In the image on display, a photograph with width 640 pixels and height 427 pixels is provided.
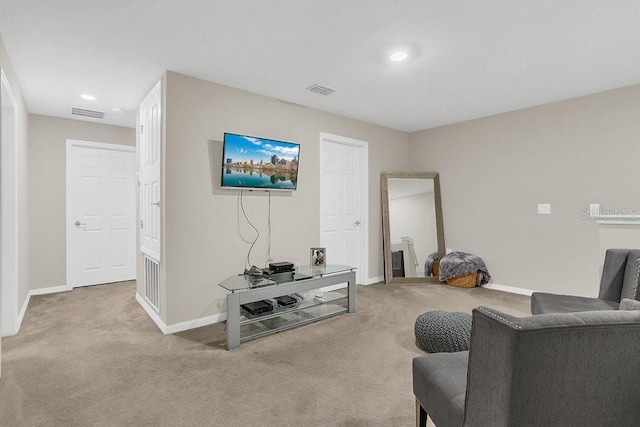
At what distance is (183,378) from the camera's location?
228cm

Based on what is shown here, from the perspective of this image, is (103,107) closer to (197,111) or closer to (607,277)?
(197,111)

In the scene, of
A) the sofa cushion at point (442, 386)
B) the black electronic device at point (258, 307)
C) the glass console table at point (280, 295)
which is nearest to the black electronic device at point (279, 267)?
the glass console table at point (280, 295)

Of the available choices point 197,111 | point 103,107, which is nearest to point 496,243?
point 197,111

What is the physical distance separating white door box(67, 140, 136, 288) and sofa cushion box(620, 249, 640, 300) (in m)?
6.06

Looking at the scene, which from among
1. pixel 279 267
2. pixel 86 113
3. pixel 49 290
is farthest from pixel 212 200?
pixel 49 290

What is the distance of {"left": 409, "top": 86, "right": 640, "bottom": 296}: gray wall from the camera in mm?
3719

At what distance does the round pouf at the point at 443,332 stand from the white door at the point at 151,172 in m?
2.57

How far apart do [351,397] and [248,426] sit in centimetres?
64

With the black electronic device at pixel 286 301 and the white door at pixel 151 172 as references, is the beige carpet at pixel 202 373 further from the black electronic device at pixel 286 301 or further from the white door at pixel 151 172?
the white door at pixel 151 172

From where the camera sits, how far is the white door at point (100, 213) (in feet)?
15.9

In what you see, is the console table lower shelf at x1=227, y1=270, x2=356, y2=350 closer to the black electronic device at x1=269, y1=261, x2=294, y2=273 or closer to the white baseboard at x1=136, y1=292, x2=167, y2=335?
the black electronic device at x1=269, y1=261, x2=294, y2=273

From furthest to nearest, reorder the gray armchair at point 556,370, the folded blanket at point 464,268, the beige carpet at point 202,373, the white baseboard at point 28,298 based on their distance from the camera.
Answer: the folded blanket at point 464,268
the white baseboard at point 28,298
the beige carpet at point 202,373
the gray armchair at point 556,370

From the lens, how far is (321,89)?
12.0ft

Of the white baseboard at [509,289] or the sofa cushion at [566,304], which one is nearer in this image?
the sofa cushion at [566,304]
